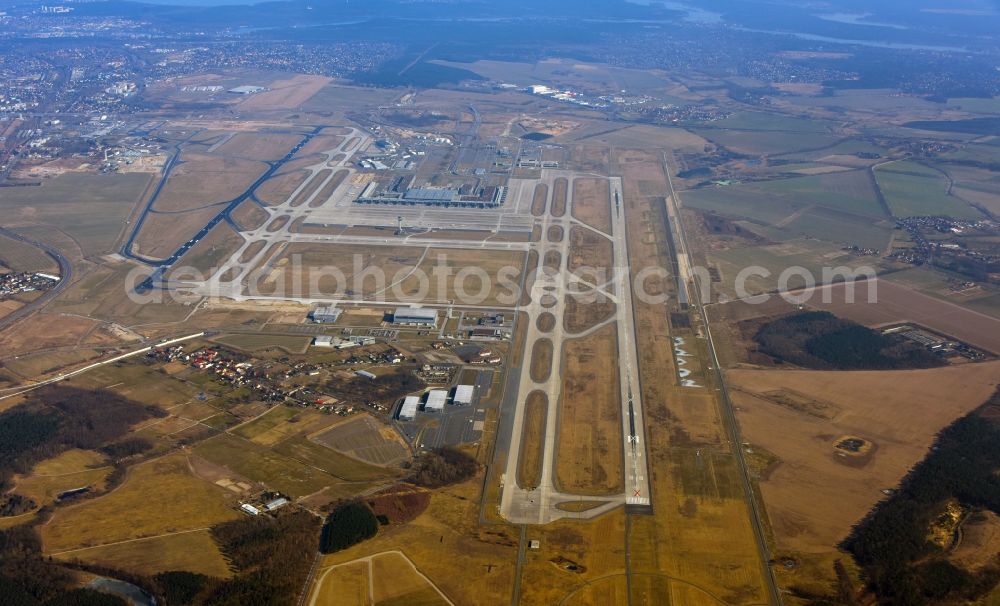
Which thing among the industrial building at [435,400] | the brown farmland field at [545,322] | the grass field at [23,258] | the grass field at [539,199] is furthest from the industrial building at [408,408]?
the grass field at [23,258]

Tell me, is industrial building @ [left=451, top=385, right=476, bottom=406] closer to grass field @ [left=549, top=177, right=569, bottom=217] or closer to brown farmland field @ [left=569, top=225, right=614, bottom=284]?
brown farmland field @ [left=569, top=225, right=614, bottom=284]

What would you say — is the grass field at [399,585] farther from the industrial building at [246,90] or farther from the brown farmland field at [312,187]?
the industrial building at [246,90]

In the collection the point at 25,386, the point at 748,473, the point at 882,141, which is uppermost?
the point at 882,141

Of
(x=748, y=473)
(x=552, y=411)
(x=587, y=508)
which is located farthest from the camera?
(x=552, y=411)

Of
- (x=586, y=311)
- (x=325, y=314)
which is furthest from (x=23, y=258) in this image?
(x=586, y=311)

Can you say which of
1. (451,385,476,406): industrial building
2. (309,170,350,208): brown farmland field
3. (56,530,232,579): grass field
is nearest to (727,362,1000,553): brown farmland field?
(451,385,476,406): industrial building

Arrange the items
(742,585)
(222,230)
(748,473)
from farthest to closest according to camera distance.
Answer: (222,230)
(748,473)
(742,585)

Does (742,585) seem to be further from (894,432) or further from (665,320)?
(665,320)

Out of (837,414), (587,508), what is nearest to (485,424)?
(587,508)
